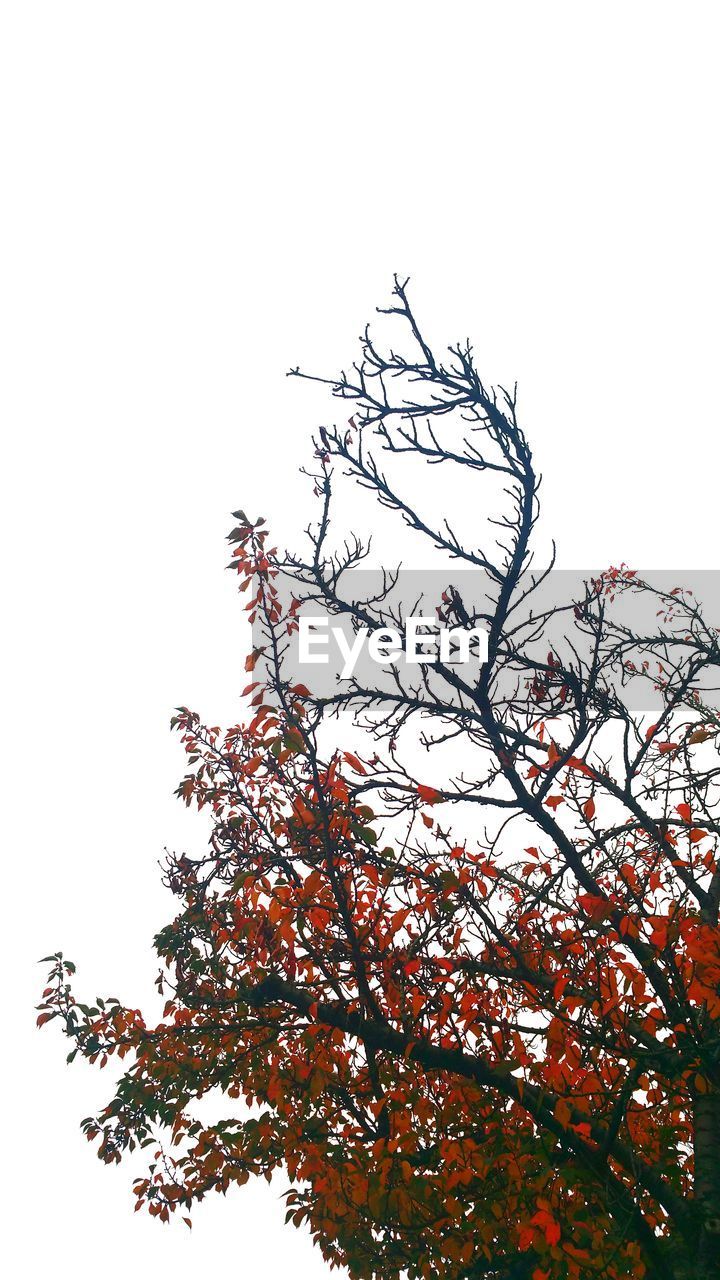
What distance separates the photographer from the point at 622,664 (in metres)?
11.7

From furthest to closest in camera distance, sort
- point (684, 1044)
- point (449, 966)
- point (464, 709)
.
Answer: point (464, 709) < point (449, 966) < point (684, 1044)

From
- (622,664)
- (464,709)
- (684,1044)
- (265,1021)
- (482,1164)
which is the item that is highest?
(622,664)

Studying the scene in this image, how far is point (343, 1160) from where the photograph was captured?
7129 millimetres

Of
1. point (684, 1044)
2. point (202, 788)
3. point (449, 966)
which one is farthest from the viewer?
point (202, 788)

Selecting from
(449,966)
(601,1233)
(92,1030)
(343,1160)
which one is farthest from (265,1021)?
(601,1233)

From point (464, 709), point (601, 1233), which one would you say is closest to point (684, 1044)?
point (601, 1233)

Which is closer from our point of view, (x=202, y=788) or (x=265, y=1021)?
(x=265, y=1021)

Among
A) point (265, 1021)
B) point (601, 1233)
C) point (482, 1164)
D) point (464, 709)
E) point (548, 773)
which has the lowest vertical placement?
point (601, 1233)

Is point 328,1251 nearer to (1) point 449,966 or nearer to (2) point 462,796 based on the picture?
(1) point 449,966

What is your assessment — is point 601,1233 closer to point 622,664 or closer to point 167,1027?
point 167,1027

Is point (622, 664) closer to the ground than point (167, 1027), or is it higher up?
higher up

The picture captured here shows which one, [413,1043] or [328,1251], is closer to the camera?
[413,1043]

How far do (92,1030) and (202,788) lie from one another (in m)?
2.63

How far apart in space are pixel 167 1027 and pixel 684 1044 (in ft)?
15.7
